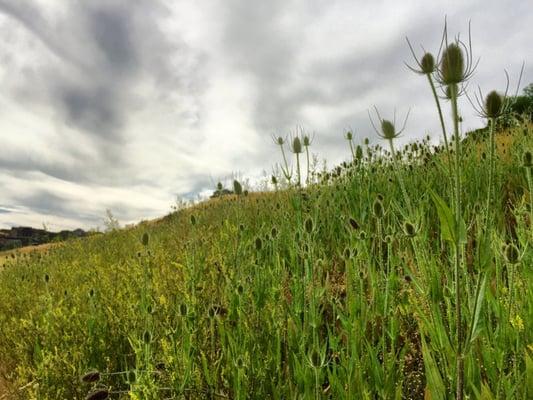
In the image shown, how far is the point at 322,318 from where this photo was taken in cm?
291

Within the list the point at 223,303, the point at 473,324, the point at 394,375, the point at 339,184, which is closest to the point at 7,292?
the point at 223,303

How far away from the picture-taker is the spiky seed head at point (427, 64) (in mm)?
1368

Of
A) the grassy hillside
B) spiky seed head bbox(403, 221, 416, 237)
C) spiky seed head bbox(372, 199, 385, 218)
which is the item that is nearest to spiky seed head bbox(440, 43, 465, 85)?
the grassy hillside

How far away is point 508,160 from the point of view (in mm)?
5691

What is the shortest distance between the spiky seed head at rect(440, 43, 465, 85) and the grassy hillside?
1.02ft

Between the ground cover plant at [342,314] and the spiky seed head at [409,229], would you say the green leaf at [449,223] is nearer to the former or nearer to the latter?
the ground cover plant at [342,314]

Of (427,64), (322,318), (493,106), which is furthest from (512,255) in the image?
(322,318)

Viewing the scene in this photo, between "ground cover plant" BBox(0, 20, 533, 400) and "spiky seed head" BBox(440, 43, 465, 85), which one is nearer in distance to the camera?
"spiky seed head" BBox(440, 43, 465, 85)

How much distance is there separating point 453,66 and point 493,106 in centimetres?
22

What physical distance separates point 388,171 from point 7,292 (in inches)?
227

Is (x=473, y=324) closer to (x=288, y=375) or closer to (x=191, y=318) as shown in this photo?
(x=288, y=375)

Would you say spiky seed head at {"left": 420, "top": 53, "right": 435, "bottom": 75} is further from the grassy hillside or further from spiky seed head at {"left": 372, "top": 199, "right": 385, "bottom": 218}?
spiky seed head at {"left": 372, "top": 199, "right": 385, "bottom": 218}

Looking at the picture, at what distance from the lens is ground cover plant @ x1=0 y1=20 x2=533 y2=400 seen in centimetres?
157

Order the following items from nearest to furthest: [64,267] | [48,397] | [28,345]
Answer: [48,397] < [28,345] < [64,267]
